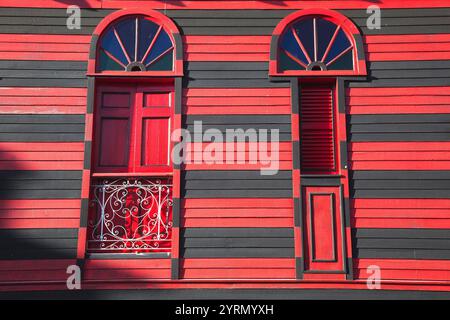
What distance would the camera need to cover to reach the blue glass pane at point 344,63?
8570 mm

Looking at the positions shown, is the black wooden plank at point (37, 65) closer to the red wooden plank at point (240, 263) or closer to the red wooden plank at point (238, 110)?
the red wooden plank at point (238, 110)

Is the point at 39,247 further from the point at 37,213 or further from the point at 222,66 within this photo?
the point at 222,66

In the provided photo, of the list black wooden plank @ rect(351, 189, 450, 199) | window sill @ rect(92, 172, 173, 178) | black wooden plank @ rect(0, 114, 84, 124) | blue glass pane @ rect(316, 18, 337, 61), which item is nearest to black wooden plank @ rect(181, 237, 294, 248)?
window sill @ rect(92, 172, 173, 178)

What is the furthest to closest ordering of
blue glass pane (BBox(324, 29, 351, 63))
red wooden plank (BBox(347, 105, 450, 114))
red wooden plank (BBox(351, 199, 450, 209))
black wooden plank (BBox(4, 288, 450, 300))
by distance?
blue glass pane (BBox(324, 29, 351, 63)), red wooden plank (BBox(347, 105, 450, 114)), red wooden plank (BBox(351, 199, 450, 209)), black wooden plank (BBox(4, 288, 450, 300))

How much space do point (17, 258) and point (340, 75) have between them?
202 inches

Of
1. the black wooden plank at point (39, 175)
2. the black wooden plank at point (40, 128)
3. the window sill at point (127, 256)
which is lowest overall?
the window sill at point (127, 256)

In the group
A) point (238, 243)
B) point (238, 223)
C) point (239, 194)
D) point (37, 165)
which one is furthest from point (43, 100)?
point (238, 243)

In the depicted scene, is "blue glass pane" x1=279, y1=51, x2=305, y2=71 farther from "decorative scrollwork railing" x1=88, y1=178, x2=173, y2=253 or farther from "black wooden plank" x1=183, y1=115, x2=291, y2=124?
"decorative scrollwork railing" x1=88, y1=178, x2=173, y2=253

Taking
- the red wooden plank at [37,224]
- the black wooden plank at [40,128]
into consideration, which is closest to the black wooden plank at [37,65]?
the black wooden plank at [40,128]

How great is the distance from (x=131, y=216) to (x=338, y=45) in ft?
12.8

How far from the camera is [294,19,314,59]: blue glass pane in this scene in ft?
28.4

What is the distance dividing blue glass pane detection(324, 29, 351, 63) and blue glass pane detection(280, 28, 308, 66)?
1.20 ft

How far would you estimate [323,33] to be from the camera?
28.6 ft
